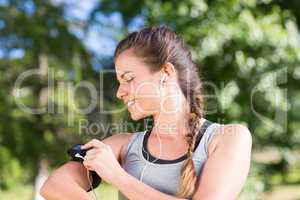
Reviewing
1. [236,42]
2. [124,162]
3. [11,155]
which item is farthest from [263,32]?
[11,155]

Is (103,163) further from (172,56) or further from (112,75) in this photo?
(112,75)

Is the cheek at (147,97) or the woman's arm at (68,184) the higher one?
the cheek at (147,97)

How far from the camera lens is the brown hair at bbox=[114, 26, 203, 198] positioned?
1354 millimetres

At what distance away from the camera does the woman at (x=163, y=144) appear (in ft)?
4.11

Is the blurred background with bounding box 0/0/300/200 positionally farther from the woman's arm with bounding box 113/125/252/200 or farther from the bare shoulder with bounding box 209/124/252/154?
the bare shoulder with bounding box 209/124/252/154

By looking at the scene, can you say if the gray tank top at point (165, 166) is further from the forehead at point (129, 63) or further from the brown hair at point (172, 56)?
the forehead at point (129, 63)

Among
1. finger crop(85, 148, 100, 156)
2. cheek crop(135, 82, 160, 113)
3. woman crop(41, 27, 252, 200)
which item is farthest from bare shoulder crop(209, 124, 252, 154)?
finger crop(85, 148, 100, 156)

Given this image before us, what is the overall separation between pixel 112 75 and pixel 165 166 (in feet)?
16.3

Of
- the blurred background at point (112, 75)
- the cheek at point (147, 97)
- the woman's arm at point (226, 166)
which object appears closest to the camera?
the woman's arm at point (226, 166)

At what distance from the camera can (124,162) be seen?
1442mm

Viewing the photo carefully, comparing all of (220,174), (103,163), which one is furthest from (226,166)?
(103,163)

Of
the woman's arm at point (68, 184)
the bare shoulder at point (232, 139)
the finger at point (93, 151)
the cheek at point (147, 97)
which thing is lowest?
the woman's arm at point (68, 184)

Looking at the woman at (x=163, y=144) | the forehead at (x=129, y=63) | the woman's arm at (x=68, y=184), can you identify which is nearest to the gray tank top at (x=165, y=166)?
the woman at (x=163, y=144)

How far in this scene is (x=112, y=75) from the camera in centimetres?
628
